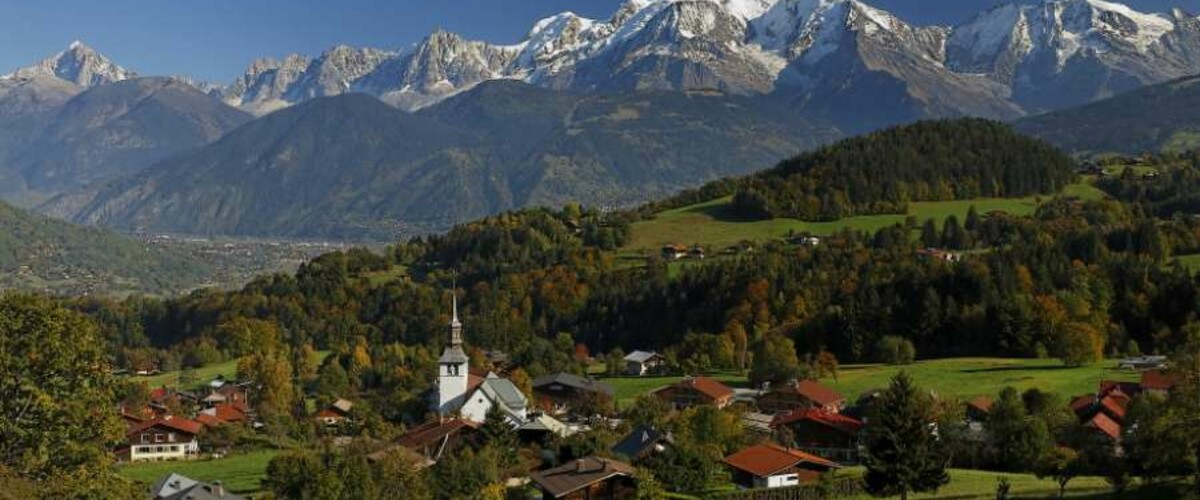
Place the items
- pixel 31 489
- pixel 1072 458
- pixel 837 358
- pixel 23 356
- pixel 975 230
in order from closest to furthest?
pixel 31 489 < pixel 23 356 < pixel 1072 458 < pixel 837 358 < pixel 975 230

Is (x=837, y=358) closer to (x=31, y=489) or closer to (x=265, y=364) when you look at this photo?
(x=265, y=364)

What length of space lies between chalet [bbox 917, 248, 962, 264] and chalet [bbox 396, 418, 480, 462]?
73000mm

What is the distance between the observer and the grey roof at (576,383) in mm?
90188

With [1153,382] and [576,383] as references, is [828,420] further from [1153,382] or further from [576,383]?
[576,383]

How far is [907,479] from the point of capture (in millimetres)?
42469

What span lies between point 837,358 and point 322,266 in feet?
298

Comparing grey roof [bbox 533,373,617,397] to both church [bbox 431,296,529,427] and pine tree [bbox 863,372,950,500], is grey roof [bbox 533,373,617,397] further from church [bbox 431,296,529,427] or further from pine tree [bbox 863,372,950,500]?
pine tree [bbox 863,372,950,500]

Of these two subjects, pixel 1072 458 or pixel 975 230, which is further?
pixel 975 230

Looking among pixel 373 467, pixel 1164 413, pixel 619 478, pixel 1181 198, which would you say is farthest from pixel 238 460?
pixel 1181 198

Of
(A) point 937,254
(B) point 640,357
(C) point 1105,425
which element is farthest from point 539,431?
(A) point 937,254

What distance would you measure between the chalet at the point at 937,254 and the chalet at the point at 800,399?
51.3 m

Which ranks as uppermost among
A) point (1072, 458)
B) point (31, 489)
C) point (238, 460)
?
point (31, 489)

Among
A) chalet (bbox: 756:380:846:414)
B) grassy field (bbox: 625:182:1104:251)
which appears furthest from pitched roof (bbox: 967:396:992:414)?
grassy field (bbox: 625:182:1104:251)

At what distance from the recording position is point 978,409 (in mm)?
67875
